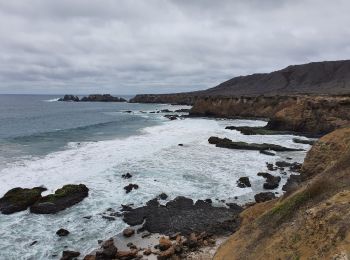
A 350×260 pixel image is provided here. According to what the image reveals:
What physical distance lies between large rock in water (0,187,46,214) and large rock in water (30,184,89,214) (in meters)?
A: 0.53

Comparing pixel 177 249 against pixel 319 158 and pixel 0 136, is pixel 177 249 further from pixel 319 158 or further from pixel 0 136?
pixel 0 136

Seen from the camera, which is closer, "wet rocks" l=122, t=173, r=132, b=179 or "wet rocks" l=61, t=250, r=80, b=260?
"wet rocks" l=61, t=250, r=80, b=260

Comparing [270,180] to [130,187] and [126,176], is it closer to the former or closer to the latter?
[130,187]

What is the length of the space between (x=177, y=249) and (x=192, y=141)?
31563 millimetres

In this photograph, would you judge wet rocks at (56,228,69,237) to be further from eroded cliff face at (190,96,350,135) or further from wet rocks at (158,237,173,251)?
eroded cliff face at (190,96,350,135)

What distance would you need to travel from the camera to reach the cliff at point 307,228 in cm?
873

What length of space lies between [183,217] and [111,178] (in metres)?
9.90

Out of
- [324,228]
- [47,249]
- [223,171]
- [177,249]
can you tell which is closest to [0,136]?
[223,171]

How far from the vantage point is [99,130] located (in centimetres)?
6425

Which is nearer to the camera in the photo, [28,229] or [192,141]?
[28,229]

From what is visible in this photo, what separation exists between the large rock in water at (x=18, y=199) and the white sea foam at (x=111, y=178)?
59 centimetres

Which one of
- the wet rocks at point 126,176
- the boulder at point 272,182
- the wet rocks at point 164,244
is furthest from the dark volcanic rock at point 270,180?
the wet rocks at point 164,244

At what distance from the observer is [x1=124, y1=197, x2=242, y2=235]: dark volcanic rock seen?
20.1 meters

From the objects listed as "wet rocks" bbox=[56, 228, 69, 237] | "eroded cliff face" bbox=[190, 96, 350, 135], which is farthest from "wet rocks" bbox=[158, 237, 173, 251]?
"eroded cliff face" bbox=[190, 96, 350, 135]
